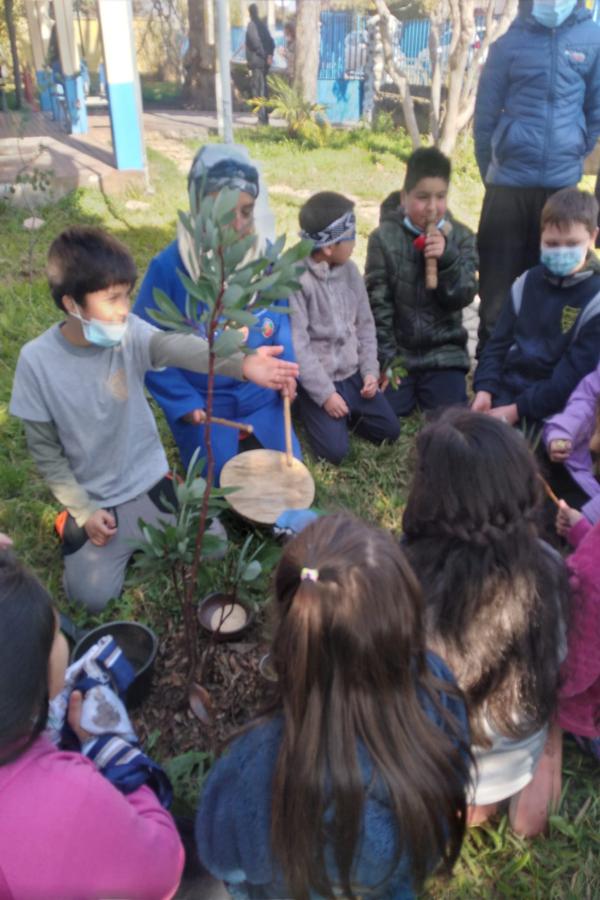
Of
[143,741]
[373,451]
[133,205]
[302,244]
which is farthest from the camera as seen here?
[133,205]

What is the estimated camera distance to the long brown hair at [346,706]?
1.08 metres

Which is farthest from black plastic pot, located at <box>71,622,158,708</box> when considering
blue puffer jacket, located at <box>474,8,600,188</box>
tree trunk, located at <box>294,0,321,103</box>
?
tree trunk, located at <box>294,0,321,103</box>

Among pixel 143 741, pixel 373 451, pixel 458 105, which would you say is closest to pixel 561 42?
pixel 373 451

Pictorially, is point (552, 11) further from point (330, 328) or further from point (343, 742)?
point (343, 742)

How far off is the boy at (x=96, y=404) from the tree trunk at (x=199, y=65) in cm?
1552

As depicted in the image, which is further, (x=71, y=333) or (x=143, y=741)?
(x=71, y=333)

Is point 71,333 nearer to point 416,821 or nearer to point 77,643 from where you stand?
point 77,643

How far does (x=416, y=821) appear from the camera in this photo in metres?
1.13

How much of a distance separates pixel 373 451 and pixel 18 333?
2321 mm

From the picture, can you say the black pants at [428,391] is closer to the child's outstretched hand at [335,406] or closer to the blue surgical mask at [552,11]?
the child's outstretched hand at [335,406]

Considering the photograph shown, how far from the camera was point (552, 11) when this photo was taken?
3.49 m

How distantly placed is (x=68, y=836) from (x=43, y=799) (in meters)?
0.07

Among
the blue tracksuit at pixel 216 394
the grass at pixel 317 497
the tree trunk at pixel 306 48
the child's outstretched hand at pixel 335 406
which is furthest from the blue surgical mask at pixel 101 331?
the tree trunk at pixel 306 48

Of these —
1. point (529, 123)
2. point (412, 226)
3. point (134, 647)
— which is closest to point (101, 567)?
point (134, 647)
